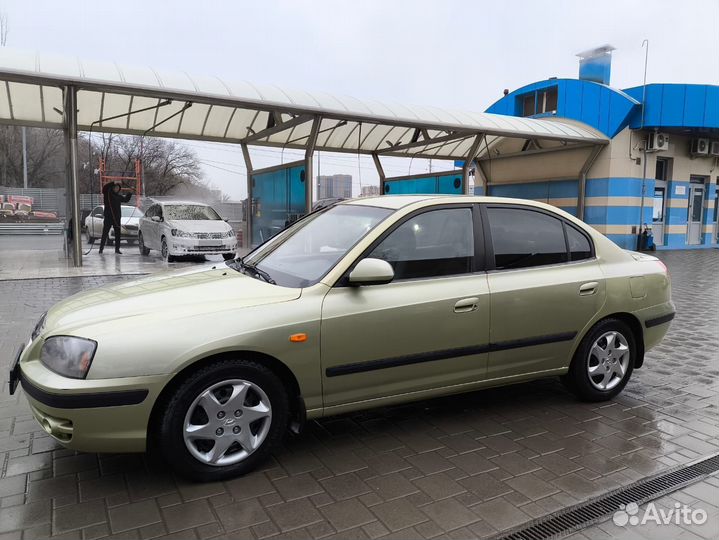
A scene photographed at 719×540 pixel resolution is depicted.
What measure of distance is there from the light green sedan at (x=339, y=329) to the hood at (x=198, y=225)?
10.2 m

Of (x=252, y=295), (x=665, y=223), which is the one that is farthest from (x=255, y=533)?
(x=665, y=223)

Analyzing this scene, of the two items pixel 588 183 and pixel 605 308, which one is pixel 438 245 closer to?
pixel 605 308

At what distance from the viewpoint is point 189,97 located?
1136 centimetres

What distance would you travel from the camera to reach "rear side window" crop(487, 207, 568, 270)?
12.9ft

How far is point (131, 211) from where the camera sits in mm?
19359

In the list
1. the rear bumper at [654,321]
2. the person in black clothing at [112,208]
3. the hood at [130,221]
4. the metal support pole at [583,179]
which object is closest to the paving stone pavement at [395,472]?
the rear bumper at [654,321]

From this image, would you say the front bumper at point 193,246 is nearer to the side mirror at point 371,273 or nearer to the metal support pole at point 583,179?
the side mirror at point 371,273

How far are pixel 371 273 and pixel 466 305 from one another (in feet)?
2.53

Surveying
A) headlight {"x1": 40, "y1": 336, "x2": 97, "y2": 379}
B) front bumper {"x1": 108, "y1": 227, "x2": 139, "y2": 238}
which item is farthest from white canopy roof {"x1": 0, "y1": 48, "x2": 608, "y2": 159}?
headlight {"x1": 40, "y1": 336, "x2": 97, "y2": 379}

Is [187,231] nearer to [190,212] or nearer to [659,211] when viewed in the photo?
[190,212]

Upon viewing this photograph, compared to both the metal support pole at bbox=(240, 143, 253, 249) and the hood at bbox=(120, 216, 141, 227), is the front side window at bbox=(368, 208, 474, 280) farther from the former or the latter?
the hood at bbox=(120, 216, 141, 227)

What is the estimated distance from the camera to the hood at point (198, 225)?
13867mm

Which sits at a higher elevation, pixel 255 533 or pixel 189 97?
pixel 189 97

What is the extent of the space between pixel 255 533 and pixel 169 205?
13.4 meters
